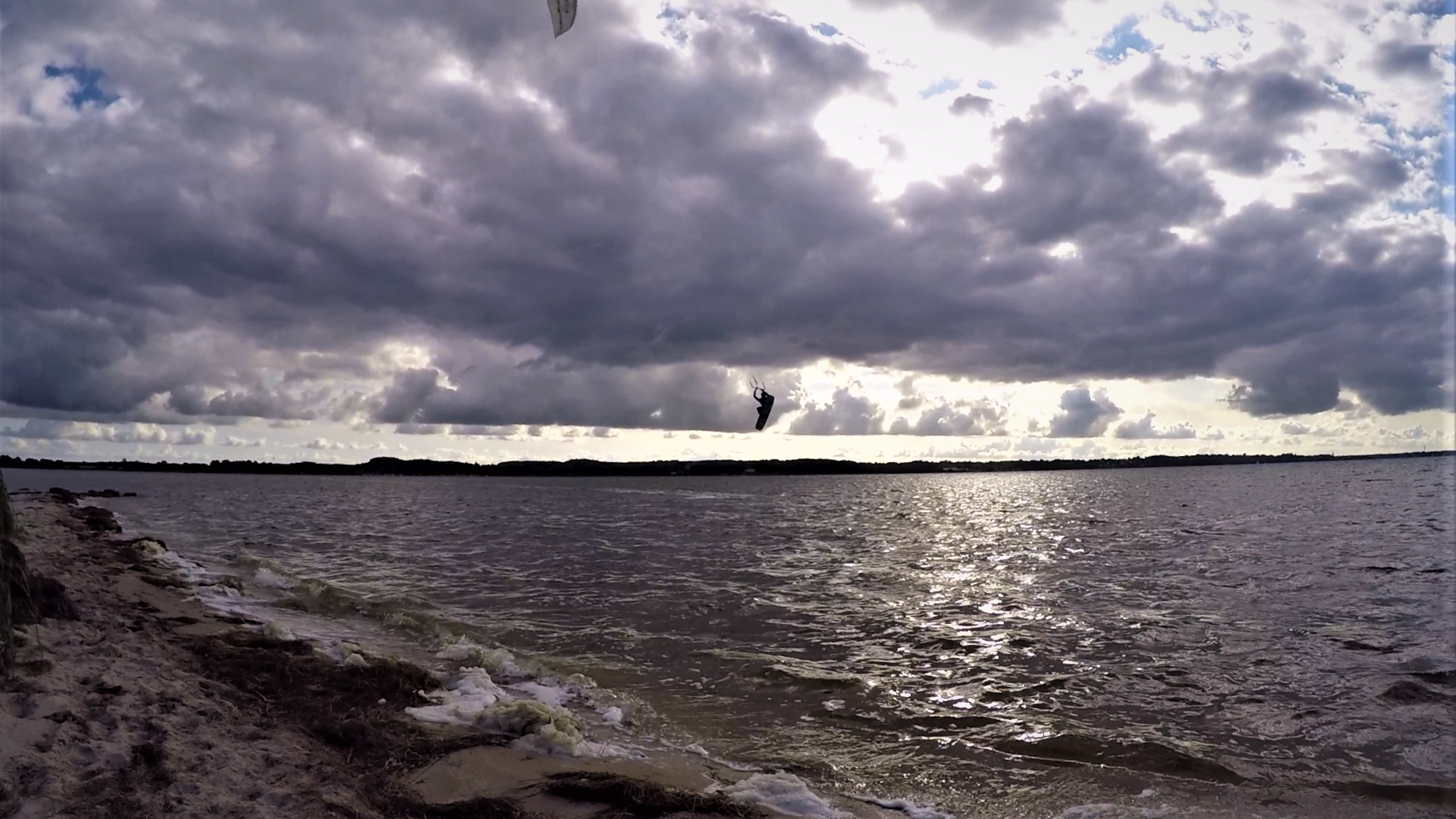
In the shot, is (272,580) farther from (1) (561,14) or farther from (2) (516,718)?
(1) (561,14)

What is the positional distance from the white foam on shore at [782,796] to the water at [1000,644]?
918mm

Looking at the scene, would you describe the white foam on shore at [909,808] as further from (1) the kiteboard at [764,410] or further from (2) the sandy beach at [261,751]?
(1) the kiteboard at [764,410]

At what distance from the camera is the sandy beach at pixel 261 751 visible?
230 inches

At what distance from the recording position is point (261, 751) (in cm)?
687

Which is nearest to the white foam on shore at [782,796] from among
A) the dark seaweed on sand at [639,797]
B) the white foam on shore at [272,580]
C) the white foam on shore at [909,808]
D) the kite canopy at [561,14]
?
the dark seaweed on sand at [639,797]

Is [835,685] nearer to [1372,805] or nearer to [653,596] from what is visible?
[1372,805]

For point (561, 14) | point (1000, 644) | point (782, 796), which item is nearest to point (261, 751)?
point (782, 796)

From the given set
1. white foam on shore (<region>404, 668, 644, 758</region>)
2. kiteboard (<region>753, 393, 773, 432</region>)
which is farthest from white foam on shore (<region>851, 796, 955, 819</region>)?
kiteboard (<region>753, 393, 773, 432</region>)

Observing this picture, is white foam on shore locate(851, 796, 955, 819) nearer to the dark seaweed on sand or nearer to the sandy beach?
the sandy beach

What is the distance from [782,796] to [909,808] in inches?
51.2

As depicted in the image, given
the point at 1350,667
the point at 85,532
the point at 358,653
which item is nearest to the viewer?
the point at 358,653

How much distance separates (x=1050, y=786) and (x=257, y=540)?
3425 cm

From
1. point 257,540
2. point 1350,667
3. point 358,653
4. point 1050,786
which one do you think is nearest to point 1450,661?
point 1350,667

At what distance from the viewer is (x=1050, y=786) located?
8.33 m
